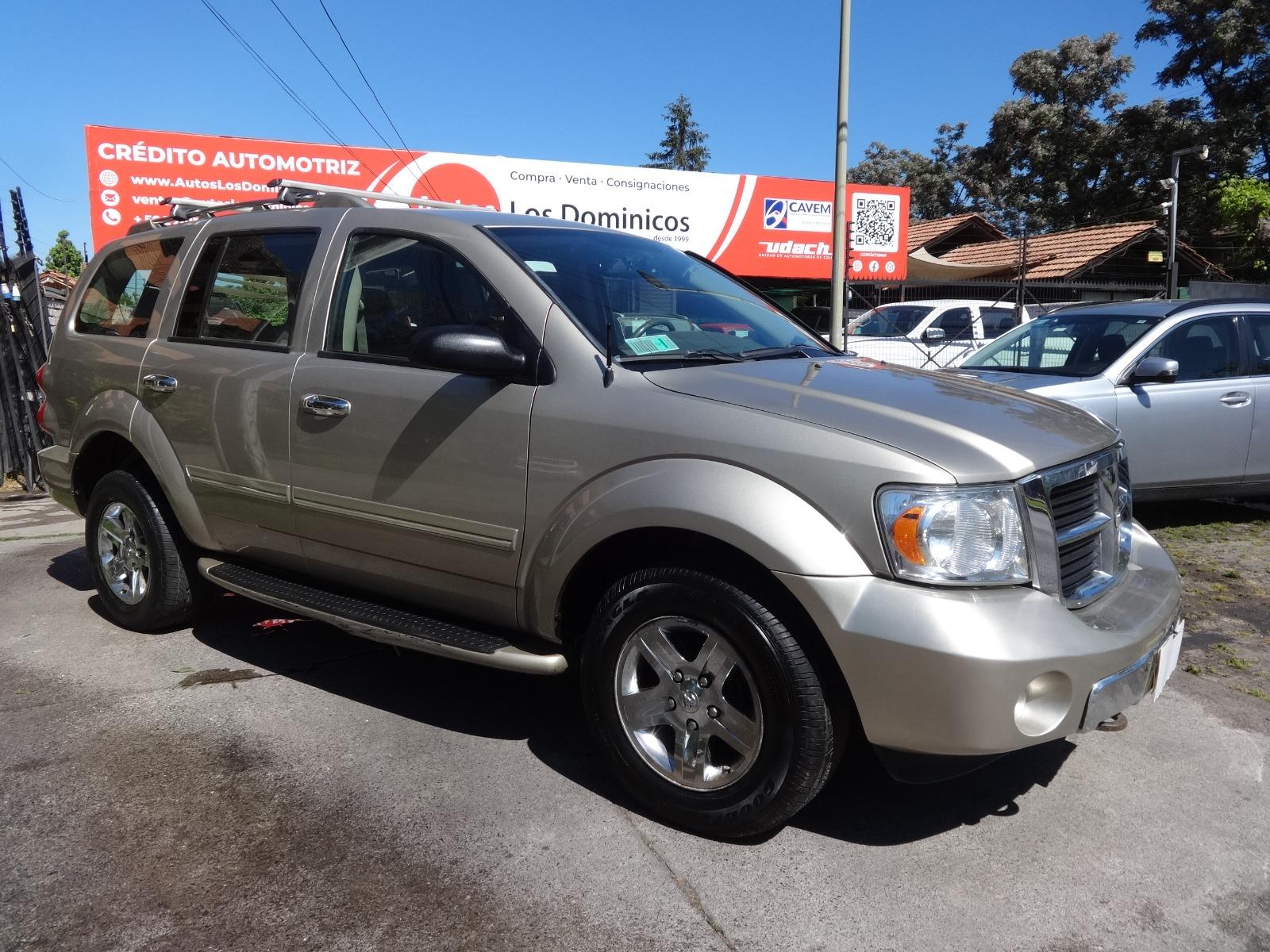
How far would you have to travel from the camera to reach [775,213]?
18.7 m

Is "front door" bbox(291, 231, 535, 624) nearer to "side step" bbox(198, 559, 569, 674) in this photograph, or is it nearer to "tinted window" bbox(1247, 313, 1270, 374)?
"side step" bbox(198, 559, 569, 674)

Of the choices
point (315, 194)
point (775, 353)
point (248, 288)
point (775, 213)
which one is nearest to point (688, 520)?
point (775, 353)

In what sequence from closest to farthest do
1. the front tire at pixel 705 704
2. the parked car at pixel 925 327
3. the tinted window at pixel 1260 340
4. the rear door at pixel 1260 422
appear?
the front tire at pixel 705 704 < the rear door at pixel 1260 422 < the tinted window at pixel 1260 340 < the parked car at pixel 925 327

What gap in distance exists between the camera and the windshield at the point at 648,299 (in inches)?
134

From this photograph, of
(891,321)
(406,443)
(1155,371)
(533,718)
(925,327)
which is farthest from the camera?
(891,321)

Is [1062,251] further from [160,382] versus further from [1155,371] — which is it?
[160,382]

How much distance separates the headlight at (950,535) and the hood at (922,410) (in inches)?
2.7

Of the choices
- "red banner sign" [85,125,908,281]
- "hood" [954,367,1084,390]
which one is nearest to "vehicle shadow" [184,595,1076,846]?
"hood" [954,367,1084,390]

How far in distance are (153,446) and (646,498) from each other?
266 centimetres

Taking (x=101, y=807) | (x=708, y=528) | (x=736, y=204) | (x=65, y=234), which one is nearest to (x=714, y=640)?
(x=708, y=528)

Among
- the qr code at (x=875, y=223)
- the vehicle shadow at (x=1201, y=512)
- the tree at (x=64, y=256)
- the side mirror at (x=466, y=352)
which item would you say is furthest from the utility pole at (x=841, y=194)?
the tree at (x=64, y=256)

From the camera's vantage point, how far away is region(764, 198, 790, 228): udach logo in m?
18.5

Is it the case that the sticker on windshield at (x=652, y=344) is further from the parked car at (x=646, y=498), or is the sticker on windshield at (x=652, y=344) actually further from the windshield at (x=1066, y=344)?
the windshield at (x=1066, y=344)

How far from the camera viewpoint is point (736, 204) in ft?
60.0
